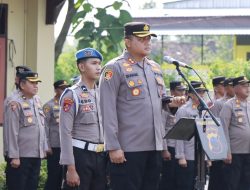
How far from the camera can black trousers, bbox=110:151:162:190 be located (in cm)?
841

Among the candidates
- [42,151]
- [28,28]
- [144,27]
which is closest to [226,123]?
[42,151]

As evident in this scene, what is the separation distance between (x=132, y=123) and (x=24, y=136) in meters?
3.95

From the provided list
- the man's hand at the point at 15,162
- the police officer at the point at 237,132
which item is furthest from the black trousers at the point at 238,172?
the man's hand at the point at 15,162

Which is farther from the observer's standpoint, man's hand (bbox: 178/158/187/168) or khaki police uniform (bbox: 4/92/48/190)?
man's hand (bbox: 178/158/187/168)

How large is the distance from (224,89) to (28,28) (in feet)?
11.6

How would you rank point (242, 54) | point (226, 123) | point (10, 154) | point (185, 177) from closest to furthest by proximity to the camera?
1. point (10, 154)
2. point (226, 123)
3. point (185, 177)
4. point (242, 54)

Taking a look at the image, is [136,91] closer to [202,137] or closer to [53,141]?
[202,137]

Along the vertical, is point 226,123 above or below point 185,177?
above

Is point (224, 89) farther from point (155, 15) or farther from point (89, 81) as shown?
point (155, 15)

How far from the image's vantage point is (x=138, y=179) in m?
8.44

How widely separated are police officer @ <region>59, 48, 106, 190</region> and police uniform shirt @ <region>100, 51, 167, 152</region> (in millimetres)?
1382

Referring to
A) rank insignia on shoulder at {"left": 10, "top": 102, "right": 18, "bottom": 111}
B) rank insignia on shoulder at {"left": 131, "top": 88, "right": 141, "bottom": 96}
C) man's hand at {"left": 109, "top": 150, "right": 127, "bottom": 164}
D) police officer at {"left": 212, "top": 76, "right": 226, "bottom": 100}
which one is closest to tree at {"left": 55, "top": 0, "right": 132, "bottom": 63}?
police officer at {"left": 212, "top": 76, "right": 226, "bottom": 100}

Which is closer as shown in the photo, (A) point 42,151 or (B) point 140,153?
(B) point 140,153

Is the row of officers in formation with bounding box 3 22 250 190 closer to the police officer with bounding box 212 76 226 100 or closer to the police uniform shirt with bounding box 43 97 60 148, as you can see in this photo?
the police uniform shirt with bounding box 43 97 60 148
